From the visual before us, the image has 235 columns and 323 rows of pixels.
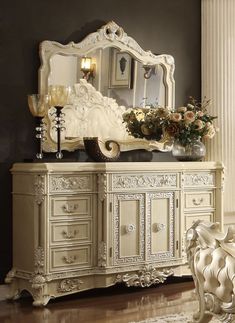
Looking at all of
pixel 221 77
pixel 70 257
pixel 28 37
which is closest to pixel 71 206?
pixel 70 257

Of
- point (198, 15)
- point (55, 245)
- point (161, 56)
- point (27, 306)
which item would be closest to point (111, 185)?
point (55, 245)

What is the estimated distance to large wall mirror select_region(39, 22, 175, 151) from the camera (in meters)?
5.36

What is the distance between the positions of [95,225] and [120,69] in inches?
55.7

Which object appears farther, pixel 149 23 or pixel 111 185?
pixel 149 23

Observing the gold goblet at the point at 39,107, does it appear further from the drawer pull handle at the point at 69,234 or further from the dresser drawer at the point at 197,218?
the dresser drawer at the point at 197,218

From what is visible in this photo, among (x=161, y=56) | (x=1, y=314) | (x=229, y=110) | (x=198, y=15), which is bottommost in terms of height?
(x=1, y=314)

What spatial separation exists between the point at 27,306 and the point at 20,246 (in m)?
0.44

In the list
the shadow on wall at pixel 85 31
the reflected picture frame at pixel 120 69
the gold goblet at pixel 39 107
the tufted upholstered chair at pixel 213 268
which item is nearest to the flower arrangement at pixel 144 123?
the reflected picture frame at pixel 120 69

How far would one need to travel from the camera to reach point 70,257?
4930 millimetres

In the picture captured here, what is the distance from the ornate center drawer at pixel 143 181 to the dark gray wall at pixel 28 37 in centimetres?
70

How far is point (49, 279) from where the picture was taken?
15.8 ft

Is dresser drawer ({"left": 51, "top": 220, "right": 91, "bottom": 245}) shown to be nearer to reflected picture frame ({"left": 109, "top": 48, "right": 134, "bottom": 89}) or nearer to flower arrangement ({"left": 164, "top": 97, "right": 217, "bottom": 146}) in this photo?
flower arrangement ({"left": 164, "top": 97, "right": 217, "bottom": 146})

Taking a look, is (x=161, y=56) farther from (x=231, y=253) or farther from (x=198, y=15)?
(x=231, y=253)

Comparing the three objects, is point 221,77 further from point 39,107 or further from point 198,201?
point 39,107
